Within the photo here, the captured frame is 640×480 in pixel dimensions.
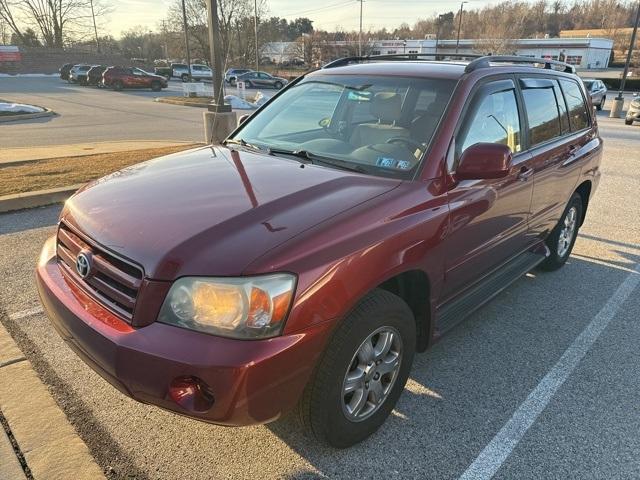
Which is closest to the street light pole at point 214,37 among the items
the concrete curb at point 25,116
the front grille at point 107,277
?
the front grille at point 107,277

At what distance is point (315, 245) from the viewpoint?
6.96 feet

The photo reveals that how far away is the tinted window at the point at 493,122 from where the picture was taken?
3074 millimetres

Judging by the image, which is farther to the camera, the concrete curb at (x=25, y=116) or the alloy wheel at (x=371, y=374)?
the concrete curb at (x=25, y=116)

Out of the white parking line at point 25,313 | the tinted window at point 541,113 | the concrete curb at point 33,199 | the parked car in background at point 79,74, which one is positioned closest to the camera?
the white parking line at point 25,313

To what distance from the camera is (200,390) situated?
200 cm

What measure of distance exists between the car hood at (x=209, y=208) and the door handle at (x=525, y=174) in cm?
131

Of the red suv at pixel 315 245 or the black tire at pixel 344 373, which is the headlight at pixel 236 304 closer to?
the red suv at pixel 315 245

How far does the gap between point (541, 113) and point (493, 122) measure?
0.94m

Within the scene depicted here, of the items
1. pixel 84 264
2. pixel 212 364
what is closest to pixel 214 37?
pixel 84 264

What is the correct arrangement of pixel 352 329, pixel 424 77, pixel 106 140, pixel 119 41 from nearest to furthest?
pixel 352 329 < pixel 424 77 < pixel 106 140 < pixel 119 41

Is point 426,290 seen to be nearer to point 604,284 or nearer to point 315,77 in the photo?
point 315,77

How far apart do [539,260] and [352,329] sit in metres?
2.61

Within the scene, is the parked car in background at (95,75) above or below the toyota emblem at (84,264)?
above

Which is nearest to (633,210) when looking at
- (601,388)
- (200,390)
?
(601,388)
